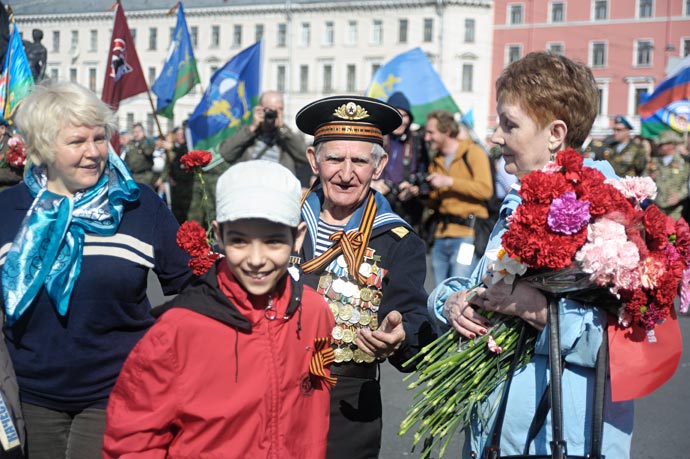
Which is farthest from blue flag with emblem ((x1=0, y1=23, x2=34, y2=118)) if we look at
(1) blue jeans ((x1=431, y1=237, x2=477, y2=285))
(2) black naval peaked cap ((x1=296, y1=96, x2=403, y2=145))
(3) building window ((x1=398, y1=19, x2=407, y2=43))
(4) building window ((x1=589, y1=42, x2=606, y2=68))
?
(3) building window ((x1=398, y1=19, x2=407, y2=43))

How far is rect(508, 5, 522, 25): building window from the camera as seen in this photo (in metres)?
74.3

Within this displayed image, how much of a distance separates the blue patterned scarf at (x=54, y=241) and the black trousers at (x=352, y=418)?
107 centimetres

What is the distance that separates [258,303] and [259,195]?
1.11 feet

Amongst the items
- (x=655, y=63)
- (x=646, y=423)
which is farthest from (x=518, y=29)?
(x=646, y=423)

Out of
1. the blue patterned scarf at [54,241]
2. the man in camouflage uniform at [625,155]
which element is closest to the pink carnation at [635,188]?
the blue patterned scarf at [54,241]

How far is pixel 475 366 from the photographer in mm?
2789

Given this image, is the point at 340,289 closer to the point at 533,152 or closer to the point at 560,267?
the point at 533,152

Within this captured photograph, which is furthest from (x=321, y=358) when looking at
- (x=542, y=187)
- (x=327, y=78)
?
(x=327, y=78)

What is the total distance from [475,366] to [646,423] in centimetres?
411

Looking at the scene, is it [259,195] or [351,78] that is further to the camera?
[351,78]

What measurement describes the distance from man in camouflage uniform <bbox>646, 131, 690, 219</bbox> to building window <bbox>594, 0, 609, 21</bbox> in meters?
61.2

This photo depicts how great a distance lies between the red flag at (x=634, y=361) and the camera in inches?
101

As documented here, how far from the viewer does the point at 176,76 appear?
13.8 meters

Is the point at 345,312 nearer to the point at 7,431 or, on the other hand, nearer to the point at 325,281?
the point at 325,281
